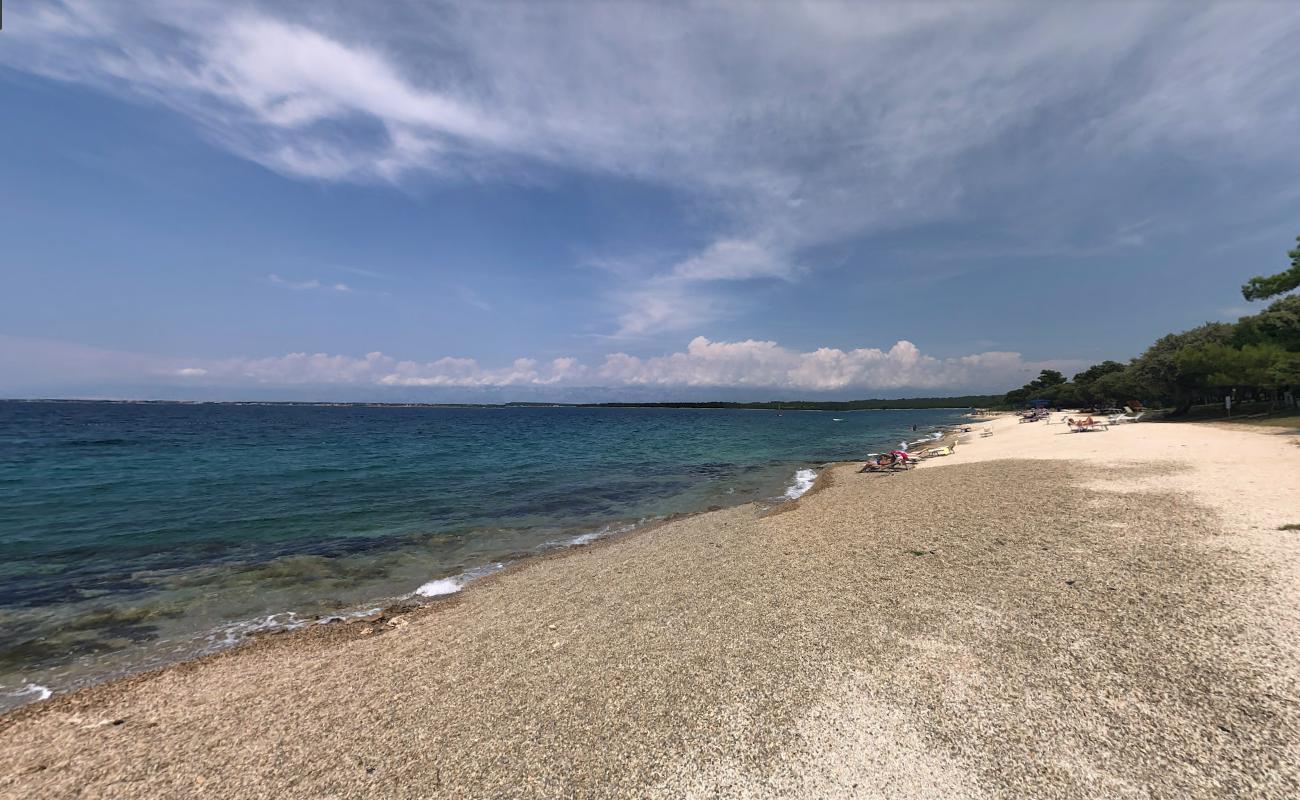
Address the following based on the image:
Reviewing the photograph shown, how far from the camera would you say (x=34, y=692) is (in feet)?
24.5

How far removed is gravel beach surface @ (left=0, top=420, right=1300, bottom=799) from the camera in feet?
14.6

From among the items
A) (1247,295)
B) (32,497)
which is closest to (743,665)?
(32,497)

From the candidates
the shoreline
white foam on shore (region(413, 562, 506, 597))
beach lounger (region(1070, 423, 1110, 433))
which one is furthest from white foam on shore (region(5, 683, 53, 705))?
beach lounger (region(1070, 423, 1110, 433))

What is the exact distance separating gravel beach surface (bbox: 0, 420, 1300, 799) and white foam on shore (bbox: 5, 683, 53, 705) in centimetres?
53

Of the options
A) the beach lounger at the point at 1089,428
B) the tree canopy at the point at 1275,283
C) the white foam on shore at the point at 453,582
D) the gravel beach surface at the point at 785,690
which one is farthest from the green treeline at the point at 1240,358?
the white foam on shore at the point at 453,582

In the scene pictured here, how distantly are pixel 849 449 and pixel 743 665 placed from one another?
4330 centimetres

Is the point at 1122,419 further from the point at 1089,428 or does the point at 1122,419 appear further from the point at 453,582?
the point at 453,582

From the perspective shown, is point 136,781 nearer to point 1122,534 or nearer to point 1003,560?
point 1003,560

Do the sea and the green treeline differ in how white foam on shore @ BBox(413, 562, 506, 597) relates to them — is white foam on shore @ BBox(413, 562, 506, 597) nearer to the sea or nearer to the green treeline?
the sea

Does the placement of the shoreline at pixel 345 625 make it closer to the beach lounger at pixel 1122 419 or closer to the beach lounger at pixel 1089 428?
the beach lounger at pixel 1089 428

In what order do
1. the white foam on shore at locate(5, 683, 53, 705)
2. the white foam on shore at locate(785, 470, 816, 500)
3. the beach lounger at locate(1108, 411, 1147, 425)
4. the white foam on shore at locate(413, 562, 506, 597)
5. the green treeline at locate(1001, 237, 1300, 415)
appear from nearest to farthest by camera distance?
the white foam on shore at locate(5, 683, 53, 705) → the white foam on shore at locate(413, 562, 506, 597) → the white foam on shore at locate(785, 470, 816, 500) → the green treeline at locate(1001, 237, 1300, 415) → the beach lounger at locate(1108, 411, 1147, 425)

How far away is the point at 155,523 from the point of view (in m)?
17.3

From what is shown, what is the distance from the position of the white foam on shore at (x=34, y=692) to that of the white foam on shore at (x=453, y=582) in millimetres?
5592

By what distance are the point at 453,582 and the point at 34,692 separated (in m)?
6.60
